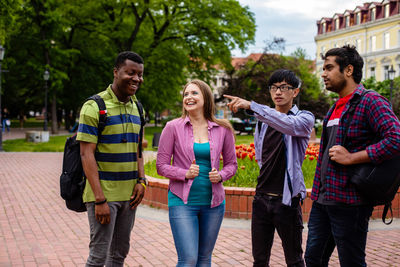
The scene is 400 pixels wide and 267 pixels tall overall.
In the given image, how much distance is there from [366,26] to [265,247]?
6067cm

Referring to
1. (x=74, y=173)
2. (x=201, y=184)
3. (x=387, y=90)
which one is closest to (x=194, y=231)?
(x=201, y=184)

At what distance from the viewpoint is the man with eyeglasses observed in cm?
331

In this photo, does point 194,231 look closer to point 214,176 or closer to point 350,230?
point 214,176

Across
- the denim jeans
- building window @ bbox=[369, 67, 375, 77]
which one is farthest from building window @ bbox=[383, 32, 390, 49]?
the denim jeans

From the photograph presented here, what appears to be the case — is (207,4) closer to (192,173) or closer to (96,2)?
(96,2)

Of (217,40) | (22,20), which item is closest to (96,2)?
(22,20)

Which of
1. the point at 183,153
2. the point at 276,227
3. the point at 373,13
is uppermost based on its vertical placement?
the point at 373,13

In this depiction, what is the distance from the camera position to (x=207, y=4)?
89.2ft

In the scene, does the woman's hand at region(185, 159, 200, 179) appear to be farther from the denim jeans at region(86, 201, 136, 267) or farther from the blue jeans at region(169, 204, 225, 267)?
the denim jeans at region(86, 201, 136, 267)

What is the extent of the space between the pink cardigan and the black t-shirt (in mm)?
284

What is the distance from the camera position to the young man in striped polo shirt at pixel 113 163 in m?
2.95

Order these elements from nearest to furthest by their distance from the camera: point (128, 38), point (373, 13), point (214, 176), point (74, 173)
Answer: point (74, 173) → point (214, 176) → point (128, 38) → point (373, 13)

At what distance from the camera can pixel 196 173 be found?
3.12 m

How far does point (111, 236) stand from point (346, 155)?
1723 millimetres
